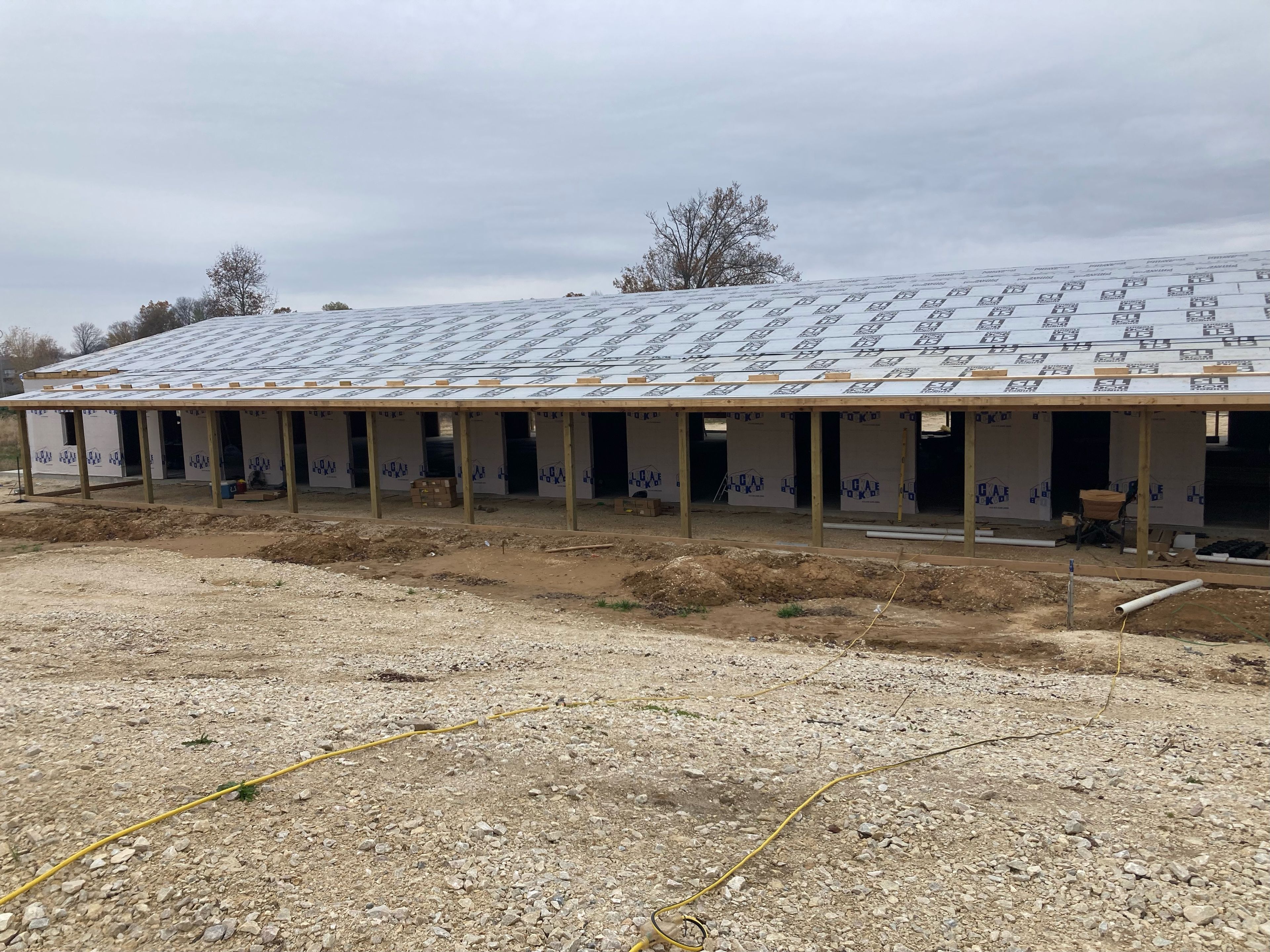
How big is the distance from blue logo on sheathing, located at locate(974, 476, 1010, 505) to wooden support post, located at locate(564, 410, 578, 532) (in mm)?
7539

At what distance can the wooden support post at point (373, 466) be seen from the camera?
62.5ft

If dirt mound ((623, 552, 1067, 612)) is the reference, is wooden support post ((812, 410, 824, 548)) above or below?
above

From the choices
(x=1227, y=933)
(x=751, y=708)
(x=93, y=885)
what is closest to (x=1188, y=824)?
(x=1227, y=933)

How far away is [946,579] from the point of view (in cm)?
1290

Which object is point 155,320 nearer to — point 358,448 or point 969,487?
point 358,448

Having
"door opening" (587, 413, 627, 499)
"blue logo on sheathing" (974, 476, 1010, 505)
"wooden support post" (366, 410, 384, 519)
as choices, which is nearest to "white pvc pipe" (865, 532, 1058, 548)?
"blue logo on sheathing" (974, 476, 1010, 505)

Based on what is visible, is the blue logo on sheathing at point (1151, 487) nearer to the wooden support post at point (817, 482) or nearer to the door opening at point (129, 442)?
the wooden support post at point (817, 482)

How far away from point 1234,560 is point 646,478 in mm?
11177

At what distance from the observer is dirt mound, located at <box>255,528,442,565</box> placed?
639 inches

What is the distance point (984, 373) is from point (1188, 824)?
9.54 meters

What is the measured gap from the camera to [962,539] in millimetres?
14812

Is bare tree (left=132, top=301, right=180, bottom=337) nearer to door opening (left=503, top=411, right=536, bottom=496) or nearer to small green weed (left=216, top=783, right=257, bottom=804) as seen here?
door opening (left=503, top=411, right=536, bottom=496)

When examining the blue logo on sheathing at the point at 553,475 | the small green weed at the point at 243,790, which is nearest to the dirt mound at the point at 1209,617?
the small green weed at the point at 243,790

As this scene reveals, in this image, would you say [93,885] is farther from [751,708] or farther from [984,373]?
[984,373]
